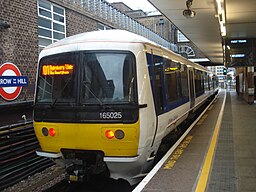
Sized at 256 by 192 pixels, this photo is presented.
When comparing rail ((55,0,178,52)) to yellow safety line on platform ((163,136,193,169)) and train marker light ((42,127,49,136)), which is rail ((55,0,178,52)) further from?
train marker light ((42,127,49,136))

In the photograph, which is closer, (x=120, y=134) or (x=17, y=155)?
(x=120, y=134)

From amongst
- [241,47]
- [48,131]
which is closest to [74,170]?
[48,131]

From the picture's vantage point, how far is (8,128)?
7.28 m

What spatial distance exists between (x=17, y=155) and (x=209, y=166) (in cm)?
448

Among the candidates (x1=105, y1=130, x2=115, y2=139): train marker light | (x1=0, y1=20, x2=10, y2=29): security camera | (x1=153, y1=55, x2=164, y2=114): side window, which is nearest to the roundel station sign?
(x1=0, y1=20, x2=10, y2=29): security camera

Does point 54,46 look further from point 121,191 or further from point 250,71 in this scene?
point 250,71

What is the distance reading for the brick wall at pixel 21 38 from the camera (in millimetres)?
10352

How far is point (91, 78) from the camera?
5402 mm

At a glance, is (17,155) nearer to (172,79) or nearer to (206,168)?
(172,79)

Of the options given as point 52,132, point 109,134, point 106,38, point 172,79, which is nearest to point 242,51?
point 172,79

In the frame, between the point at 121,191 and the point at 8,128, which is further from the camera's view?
the point at 8,128

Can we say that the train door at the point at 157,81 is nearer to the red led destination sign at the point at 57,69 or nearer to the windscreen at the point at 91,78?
the windscreen at the point at 91,78

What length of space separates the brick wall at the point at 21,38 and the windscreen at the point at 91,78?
16.5ft

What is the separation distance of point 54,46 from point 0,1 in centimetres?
558
